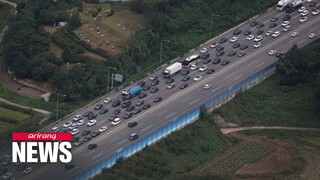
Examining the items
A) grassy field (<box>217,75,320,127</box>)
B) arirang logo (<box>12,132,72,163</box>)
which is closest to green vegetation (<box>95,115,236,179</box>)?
grassy field (<box>217,75,320,127</box>)

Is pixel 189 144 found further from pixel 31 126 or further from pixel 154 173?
pixel 31 126

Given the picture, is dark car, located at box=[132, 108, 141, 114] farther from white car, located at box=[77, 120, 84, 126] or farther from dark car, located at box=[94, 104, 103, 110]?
white car, located at box=[77, 120, 84, 126]

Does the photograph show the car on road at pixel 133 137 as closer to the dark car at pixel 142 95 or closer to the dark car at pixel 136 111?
the dark car at pixel 136 111

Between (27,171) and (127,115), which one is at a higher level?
(27,171)

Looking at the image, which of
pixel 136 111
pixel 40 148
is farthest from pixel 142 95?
pixel 40 148

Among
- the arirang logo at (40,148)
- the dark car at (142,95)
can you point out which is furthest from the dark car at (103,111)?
the arirang logo at (40,148)

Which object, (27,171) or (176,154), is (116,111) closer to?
(176,154)
